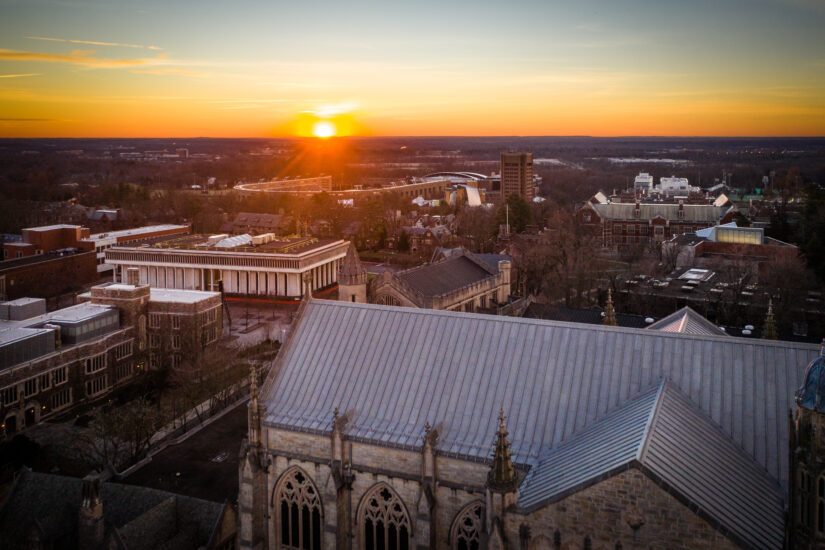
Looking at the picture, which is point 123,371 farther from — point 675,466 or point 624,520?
point 675,466

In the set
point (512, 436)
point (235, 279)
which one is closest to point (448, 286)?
point (512, 436)


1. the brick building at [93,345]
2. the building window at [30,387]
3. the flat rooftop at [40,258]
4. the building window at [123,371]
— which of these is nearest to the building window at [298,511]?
the brick building at [93,345]

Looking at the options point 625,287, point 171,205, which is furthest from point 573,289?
point 171,205

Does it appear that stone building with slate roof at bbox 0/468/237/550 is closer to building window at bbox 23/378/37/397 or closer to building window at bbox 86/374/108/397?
building window at bbox 23/378/37/397

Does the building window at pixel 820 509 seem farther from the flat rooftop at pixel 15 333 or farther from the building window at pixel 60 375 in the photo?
the building window at pixel 60 375

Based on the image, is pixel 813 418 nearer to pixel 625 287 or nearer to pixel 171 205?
pixel 625 287

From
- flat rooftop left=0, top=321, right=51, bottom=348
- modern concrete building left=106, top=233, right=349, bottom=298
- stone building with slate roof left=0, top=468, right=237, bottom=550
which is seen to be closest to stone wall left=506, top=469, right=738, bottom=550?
stone building with slate roof left=0, top=468, right=237, bottom=550
